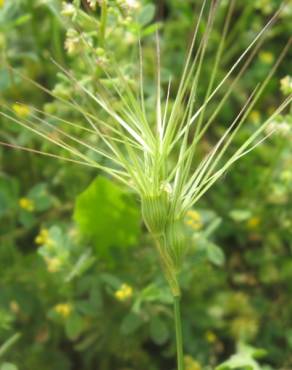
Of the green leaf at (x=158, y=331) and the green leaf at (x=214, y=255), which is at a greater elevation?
the green leaf at (x=214, y=255)

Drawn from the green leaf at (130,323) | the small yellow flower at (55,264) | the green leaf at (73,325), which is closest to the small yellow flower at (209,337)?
the green leaf at (130,323)

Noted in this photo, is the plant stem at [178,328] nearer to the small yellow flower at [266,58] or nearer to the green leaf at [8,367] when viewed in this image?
the green leaf at [8,367]

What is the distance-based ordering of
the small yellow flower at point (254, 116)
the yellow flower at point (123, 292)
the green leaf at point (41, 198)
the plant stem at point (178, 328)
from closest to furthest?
1. the plant stem at point (178, 328)
2. the yellow flower at point (123, 292)
3. the green leaf at point (41, 198)
4. the small yellow flower at point (254, 116)

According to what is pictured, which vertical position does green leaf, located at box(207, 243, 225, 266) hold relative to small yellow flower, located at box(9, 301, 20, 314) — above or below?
above

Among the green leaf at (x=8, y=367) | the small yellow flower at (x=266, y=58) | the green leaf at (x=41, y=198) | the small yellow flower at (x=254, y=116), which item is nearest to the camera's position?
the green leaf at (x=8, y=367)

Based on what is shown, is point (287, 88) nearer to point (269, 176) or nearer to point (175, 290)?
point (269, 176)

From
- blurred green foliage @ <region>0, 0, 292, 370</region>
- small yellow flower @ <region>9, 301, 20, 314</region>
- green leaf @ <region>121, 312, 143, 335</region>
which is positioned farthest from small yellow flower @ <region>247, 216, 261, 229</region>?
small yellow flower @ <region>9, 301, 20, 314</region>

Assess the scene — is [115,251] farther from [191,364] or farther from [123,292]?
[191,364]

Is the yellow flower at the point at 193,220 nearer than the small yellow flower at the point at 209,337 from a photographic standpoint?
Yes

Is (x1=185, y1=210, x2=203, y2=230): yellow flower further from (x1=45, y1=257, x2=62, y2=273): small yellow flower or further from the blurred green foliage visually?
(x1=45, y1=257, x2=62, y2=273): small yellow flower
